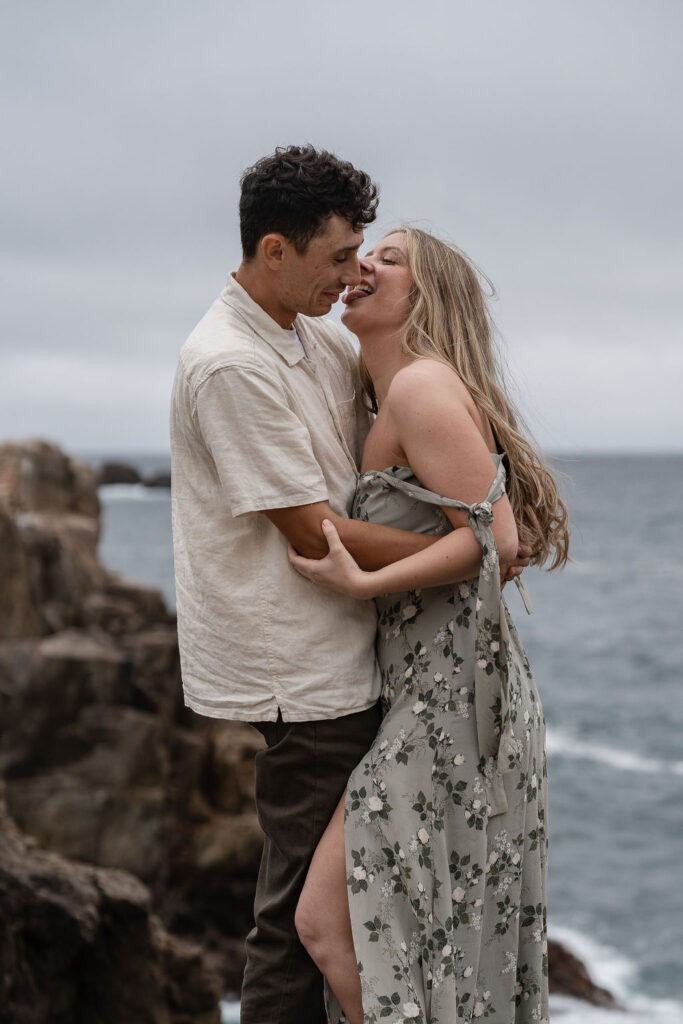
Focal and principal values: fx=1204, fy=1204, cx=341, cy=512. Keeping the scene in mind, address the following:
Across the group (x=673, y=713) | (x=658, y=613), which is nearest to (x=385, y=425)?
(x=673, y=713)

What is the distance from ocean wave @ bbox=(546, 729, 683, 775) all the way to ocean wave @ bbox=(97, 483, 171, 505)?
235 ft

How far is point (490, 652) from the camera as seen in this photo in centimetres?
305

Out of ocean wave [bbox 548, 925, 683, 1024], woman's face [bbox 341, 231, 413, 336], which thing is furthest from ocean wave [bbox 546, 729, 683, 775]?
woman's face [bbox 341, 231, 413, 336]

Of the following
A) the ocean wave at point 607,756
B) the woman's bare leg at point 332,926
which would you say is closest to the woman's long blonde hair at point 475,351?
the woman's bare leg at point 332,926

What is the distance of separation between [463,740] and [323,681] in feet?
1.28

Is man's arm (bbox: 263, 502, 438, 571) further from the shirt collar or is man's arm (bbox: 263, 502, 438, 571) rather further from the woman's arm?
the shirt collar

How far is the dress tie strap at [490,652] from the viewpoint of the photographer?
9.82ft

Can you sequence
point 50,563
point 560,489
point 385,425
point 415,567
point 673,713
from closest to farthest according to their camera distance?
point 415,567
point 385,425
point 560,489
point 50,563
point 673,713

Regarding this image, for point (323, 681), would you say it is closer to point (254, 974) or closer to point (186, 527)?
point (186, 527)

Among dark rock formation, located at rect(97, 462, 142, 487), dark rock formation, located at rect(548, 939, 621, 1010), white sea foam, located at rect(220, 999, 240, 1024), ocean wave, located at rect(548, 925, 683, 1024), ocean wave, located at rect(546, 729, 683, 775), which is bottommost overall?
dark rock formation, located at rect(97, 462, 142, 487)

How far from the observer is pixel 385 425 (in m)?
3.17

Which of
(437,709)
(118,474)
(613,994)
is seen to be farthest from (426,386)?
(118,474)

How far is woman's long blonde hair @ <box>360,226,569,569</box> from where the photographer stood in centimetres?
321

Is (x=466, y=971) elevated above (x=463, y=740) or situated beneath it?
situated beneath
